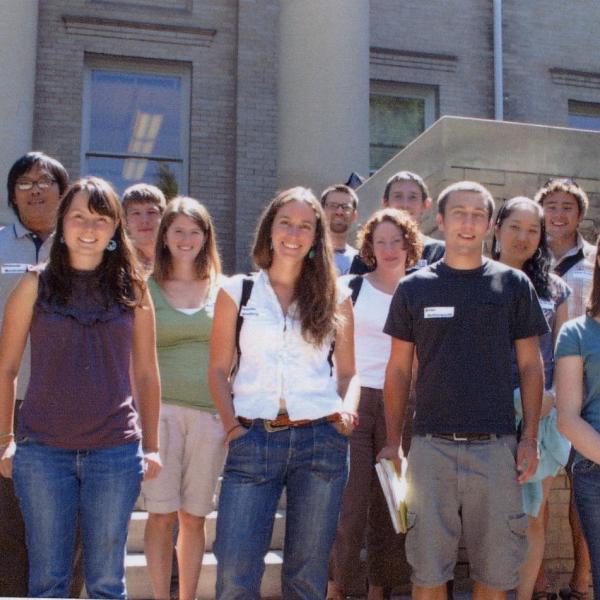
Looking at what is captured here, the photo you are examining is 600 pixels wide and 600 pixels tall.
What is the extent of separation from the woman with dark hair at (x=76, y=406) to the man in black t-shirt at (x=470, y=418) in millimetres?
1138

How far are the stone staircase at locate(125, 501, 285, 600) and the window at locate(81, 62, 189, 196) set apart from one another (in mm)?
6567

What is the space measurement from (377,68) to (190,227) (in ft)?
28.3

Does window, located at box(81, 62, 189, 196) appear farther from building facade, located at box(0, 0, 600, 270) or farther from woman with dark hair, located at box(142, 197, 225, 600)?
woman with dark hair, located at box(142, 197, 225, 600)

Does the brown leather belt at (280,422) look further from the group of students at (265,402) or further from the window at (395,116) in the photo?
the window at (395,116)

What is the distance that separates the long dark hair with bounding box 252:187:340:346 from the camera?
3846 mm

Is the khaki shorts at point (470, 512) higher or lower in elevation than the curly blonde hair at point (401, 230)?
lower

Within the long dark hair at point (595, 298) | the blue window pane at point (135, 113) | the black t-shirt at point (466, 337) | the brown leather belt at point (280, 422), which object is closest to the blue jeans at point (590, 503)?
the black t-shirt at point (466, 337)

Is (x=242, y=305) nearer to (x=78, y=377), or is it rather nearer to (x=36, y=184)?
(x=78, y=377)

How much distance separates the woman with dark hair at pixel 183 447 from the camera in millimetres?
4418

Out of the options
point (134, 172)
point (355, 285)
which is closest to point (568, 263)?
point (355, 285)

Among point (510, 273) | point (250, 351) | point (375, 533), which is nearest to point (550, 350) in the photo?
point (510, 273)

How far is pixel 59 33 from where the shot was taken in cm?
1144

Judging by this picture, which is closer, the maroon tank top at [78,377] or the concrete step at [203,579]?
the maroon tank top at [78,377]

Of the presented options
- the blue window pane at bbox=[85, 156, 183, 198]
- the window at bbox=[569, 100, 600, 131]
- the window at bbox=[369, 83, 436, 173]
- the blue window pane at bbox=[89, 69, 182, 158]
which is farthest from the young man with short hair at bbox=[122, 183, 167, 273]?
the window at bbox=[569, 100, 600, 131]
